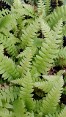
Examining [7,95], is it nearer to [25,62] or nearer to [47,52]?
Answer: [25,62]

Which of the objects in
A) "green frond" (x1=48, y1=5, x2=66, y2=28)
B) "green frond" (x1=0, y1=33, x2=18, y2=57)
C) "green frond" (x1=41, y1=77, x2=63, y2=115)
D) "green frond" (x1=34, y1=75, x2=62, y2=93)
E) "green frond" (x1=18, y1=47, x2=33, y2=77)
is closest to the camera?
"green frond" (x1=41, y1=77, x2=63, y2=115)

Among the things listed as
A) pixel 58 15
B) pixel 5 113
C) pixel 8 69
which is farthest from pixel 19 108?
pixel 58 15

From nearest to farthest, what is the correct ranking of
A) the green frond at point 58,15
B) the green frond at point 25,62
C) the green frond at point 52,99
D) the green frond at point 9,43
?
the green frond at point 52,99
the green frond at point 25,62
the green frond at point 9,43
the green frond at point 58,15

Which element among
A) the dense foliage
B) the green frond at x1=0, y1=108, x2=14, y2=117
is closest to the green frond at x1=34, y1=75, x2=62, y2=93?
the dense foliage

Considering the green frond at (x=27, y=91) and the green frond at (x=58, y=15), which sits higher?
the green frond at (x=58, y=15)

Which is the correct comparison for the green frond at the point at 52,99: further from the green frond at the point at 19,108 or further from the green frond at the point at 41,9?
the green frond at the point at 41,9

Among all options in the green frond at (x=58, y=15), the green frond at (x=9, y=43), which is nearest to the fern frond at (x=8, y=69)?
the green frond at (x=9, y=43)

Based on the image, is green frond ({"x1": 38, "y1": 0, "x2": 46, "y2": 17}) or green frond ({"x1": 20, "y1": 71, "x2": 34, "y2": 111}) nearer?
green frond ({"x1": 20, "y1": 71, "x2": 34, "y2": 111})

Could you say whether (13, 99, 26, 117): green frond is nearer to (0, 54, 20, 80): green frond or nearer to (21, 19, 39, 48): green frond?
(0, 54, 20, 80): green frond

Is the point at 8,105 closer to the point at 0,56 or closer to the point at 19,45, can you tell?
the point at 0,56
